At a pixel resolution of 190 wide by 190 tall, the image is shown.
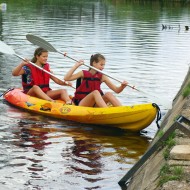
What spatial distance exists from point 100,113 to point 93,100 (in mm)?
373

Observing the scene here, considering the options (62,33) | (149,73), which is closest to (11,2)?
(62,33)

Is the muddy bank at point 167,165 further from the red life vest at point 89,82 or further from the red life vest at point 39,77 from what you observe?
the red life vest at point 39,77

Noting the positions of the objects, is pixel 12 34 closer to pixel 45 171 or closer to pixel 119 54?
pixel 119 54

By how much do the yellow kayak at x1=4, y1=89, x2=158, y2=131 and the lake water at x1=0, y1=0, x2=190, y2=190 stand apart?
5.4 inches

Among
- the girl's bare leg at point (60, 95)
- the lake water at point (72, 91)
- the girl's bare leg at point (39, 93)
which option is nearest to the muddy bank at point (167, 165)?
the lake water at point (72, 91)

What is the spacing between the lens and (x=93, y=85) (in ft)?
39.0

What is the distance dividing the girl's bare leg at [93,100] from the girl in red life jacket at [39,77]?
1.05 m

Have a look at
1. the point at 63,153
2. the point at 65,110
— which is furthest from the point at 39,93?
the point at 63,153

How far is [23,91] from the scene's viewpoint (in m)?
13.6

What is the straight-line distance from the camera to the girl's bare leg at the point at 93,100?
38.0 feet

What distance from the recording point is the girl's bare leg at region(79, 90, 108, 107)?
11.6m

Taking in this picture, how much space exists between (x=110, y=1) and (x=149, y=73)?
173ft

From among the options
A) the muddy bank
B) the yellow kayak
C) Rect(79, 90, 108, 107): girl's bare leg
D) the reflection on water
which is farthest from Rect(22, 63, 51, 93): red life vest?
the muddy bank

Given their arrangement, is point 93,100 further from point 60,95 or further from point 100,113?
point 60,95
